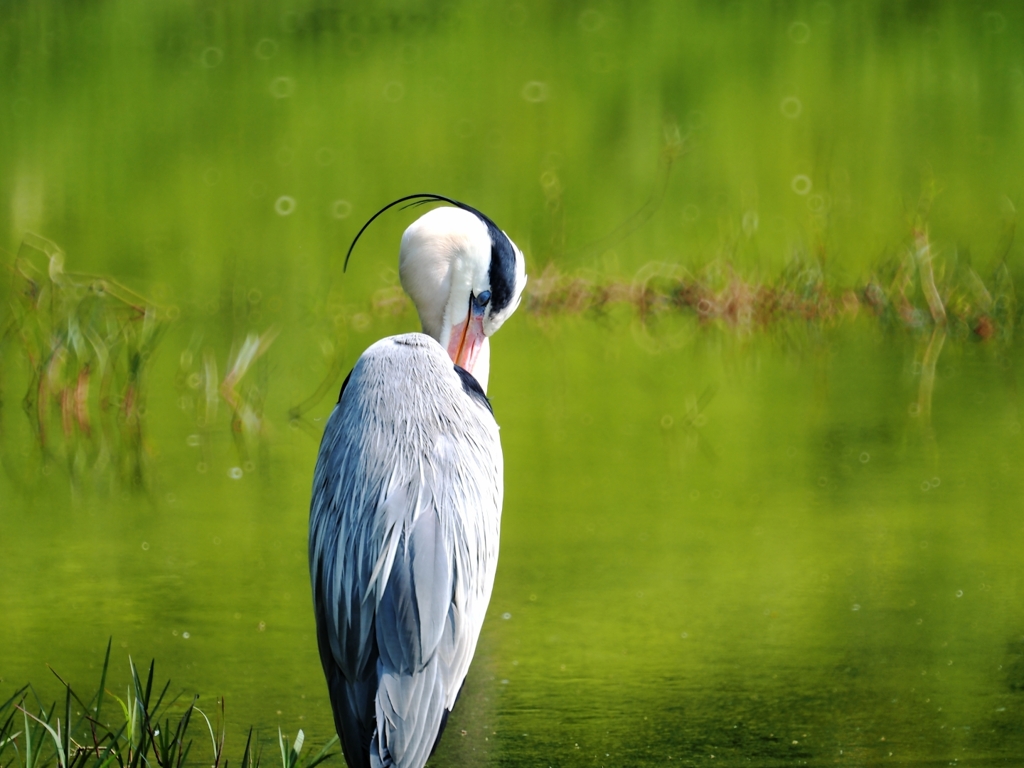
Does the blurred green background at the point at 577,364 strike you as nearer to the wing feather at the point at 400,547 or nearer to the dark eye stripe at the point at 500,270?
the wing feather at the point at 400,547

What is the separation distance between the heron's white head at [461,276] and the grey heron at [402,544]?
717 mm

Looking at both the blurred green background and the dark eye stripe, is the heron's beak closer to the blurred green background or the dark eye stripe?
the dark eye stripe

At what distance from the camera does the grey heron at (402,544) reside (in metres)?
2.62

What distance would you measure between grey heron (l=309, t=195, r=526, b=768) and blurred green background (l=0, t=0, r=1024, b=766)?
59cm

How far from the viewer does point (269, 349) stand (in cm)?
867

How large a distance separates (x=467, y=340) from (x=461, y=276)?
0.18 meters

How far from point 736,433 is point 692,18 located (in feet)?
25.2

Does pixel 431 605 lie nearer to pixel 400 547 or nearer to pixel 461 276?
pixel 400 547

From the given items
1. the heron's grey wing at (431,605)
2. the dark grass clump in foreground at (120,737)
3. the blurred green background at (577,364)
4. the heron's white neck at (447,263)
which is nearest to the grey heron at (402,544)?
the heron's grey wing at (431,605)

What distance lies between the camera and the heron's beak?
3.81 metres

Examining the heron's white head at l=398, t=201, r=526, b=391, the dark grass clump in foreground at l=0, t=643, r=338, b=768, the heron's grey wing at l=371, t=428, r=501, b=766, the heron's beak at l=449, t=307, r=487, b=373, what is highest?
the heron's white head at l=398, t=201, r=526, b=391

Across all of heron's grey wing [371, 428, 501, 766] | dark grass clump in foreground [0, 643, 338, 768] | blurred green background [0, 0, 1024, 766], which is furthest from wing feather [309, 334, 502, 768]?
blurred green background [0, 0, 1024, 766]

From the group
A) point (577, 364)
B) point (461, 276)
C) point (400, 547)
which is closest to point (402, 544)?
point (400, 547)

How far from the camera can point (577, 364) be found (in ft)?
27.8
